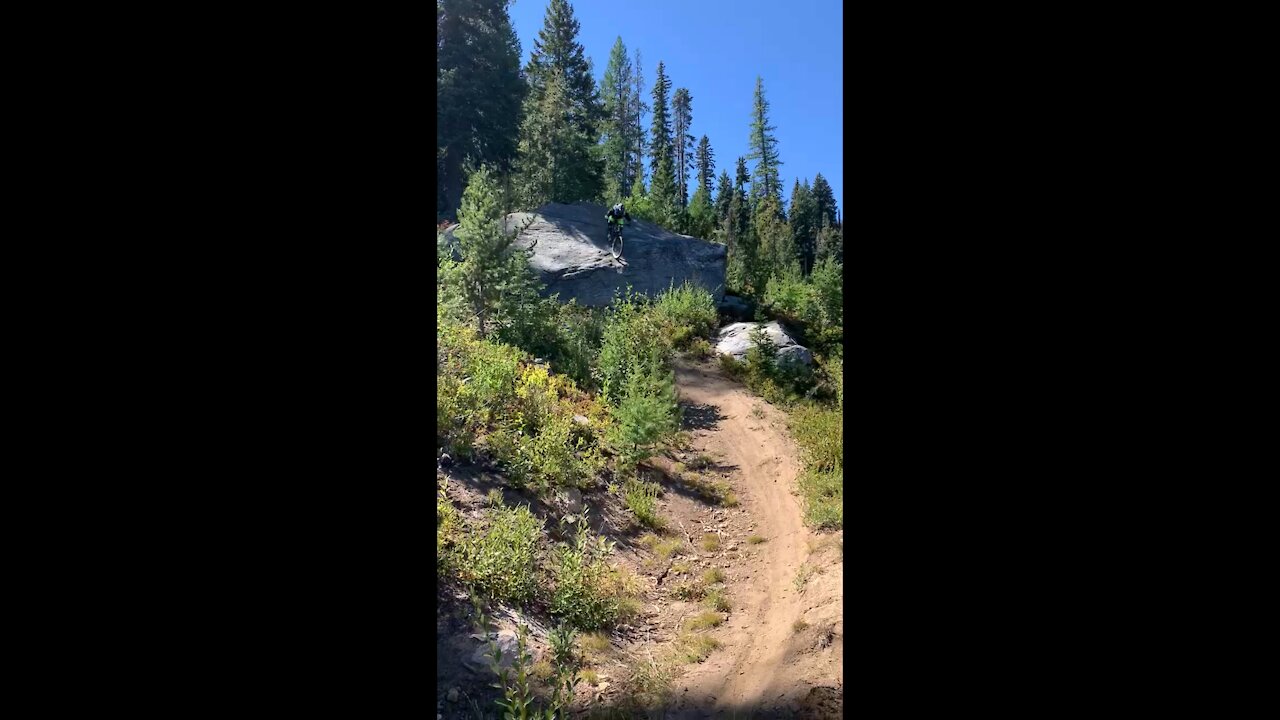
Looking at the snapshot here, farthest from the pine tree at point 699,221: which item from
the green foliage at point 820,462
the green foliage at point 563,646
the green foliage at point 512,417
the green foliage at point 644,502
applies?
the green foliage at point 563,646

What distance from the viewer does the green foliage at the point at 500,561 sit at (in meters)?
5.45

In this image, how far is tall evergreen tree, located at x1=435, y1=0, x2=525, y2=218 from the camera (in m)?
33.2

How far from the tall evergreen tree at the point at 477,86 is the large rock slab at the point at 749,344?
2078 cm

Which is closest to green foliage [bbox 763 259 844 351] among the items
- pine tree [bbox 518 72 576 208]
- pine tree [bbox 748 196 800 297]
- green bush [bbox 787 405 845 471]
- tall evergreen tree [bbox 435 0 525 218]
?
pine tree [bbox 748 196 800 297]

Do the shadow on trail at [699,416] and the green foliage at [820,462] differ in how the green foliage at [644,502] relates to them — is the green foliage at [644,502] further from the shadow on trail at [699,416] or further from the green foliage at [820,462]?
the shadow on trail at [699,416]

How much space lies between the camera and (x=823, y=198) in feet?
172

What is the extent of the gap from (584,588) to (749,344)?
30.8ft

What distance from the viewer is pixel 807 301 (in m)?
18.3

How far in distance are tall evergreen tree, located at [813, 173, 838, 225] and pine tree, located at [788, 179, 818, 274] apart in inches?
85.5

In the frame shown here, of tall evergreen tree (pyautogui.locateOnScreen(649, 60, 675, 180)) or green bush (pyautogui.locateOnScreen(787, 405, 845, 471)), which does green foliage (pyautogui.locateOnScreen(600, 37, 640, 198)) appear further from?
green bush (pyautogui.locateOnScreen(787, 405, 845, 471))

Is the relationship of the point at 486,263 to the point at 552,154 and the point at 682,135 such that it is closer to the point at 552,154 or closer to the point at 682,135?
the point at 552,154
